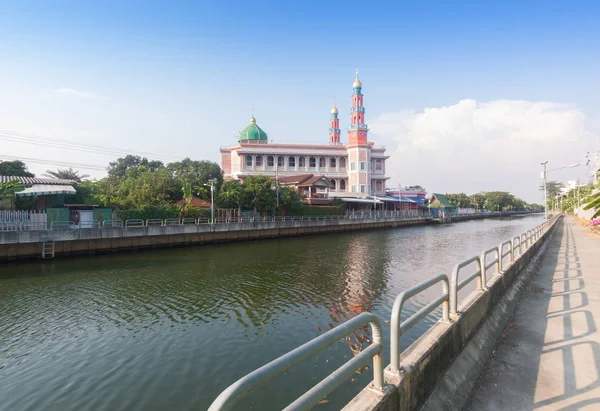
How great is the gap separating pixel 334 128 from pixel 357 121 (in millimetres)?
14284

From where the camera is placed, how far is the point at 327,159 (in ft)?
249

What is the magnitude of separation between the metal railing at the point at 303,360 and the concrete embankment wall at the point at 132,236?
1028 inches

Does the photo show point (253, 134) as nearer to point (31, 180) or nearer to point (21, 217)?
point (31, 180)

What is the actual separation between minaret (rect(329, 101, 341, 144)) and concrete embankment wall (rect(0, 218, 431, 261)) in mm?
51818

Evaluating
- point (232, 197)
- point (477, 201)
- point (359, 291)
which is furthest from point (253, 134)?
point (477, 201)

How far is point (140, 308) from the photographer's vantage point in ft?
40.6

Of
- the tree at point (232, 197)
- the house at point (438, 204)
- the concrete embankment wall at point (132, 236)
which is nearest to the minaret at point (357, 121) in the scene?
the house at point (438, 204)

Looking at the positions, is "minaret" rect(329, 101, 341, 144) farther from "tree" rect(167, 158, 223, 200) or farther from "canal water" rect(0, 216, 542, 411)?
"canal water" rect(0, 216, 542, 411)

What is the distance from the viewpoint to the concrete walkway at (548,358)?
13.4ft

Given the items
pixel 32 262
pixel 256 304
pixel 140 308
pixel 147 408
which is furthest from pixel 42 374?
pixel 32 262

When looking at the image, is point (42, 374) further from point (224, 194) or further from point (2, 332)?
point (224, 194)

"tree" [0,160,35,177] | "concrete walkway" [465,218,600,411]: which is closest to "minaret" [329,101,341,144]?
"tree" [0,160,35,177]

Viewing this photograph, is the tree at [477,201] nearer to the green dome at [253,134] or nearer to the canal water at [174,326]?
the green dome at [253,134]

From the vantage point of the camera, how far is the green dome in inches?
2948
